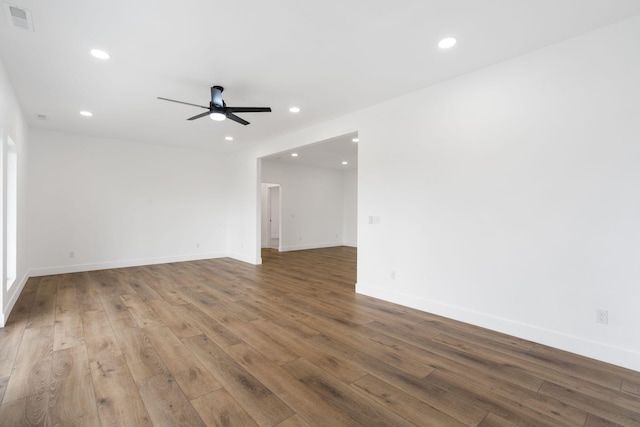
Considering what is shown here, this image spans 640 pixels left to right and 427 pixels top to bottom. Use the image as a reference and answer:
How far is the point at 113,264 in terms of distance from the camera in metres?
6.45

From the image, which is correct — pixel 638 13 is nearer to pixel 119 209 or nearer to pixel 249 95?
pixel 249 95

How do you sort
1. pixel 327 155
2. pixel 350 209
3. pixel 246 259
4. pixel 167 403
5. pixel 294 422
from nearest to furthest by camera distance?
pixel 294 422 < pixel 167 403 < pixel 246 259 < pixel 327 155 < pixel 350 209

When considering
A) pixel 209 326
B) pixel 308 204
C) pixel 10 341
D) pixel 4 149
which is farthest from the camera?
pixel 308 204

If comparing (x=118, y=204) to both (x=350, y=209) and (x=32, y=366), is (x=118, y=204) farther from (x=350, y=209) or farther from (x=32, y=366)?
(x=350, y=209)

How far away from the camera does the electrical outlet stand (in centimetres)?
251

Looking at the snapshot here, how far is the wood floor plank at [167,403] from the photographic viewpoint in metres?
1.75

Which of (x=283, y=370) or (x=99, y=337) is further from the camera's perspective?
(x=99, y=337)

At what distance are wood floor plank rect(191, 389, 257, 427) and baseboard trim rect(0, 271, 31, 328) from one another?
9.79 ft

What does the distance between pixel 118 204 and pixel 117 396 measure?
567 centimetres

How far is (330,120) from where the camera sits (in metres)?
5.02

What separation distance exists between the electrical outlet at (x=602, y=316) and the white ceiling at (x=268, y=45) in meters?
2.47

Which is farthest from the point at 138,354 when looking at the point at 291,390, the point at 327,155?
the point at 327,155

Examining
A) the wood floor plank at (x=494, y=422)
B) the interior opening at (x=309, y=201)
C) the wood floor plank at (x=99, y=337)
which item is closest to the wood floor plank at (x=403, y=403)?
the wood floor plank at (x=494, y=422)

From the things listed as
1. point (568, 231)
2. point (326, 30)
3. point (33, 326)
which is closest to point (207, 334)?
point (33, 326)
